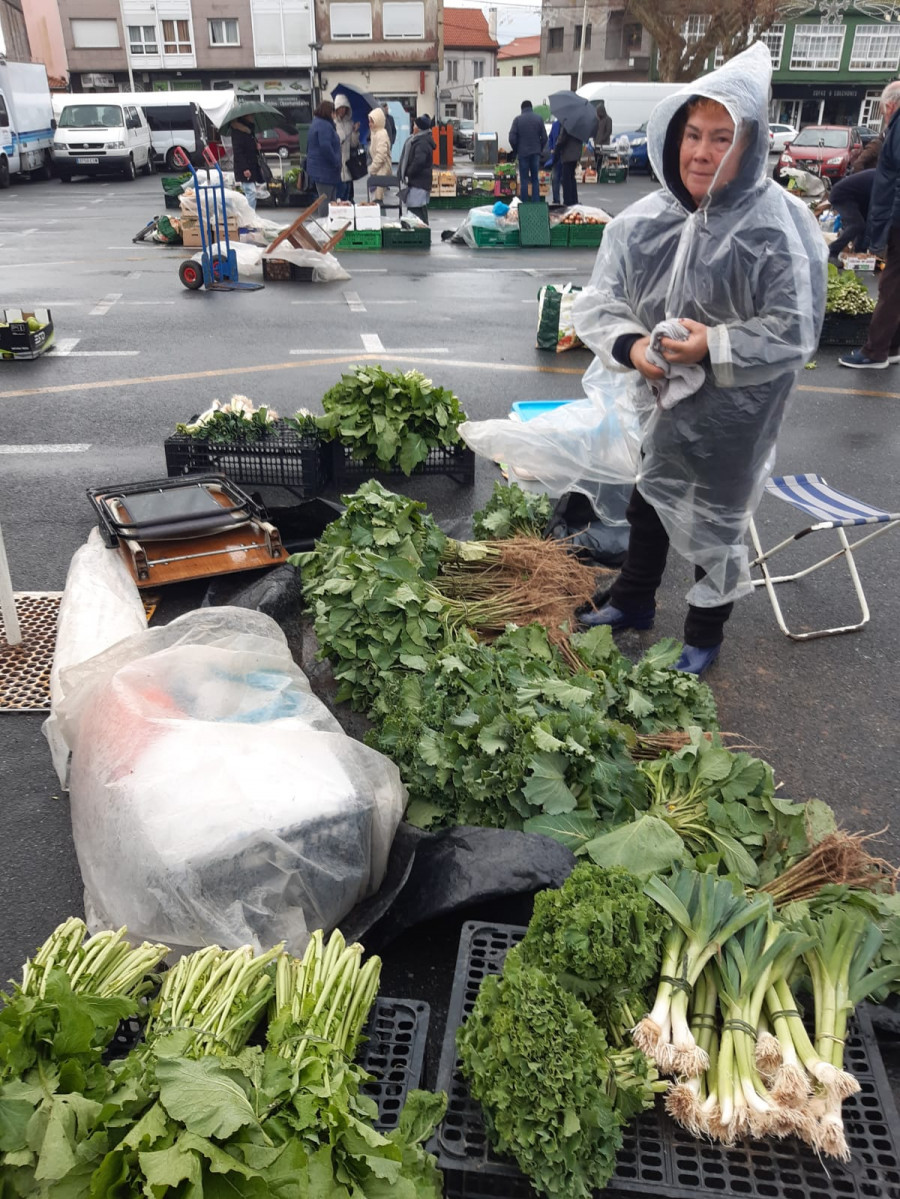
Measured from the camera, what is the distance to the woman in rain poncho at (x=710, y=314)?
3186mm

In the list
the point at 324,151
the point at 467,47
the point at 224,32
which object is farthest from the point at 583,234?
the point at 467,47

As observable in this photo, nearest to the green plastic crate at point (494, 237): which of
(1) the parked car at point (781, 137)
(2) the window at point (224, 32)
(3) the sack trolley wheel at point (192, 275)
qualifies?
(3) the sack trolley wheel at point (192, 275)

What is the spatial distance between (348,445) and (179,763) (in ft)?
10.3

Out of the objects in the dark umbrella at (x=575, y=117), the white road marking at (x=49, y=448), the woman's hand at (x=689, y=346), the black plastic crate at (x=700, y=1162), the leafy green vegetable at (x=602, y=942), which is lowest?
the white road marking at (x=49, y=448)

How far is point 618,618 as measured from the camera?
4328 mm

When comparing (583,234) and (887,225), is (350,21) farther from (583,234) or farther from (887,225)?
(887,225)

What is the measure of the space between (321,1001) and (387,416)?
382 centimetres

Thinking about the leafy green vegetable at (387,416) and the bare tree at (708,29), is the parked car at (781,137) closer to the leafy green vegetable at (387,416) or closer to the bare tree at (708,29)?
the bare tree at (708,29)

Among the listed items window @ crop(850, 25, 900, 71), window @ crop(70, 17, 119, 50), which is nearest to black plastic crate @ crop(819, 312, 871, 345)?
window @ crop(70, 17, 119, 50)

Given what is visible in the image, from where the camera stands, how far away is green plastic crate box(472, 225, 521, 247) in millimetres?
15766

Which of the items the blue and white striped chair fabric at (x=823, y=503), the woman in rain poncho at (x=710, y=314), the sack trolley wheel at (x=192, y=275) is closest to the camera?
the woman in rain poncho at (x=710, y=314)

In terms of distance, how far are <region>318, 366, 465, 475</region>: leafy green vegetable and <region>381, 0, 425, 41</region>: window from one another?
54.2m

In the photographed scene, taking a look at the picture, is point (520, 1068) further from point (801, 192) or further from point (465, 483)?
point (801, 192)

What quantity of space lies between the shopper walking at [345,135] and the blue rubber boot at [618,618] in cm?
1475
